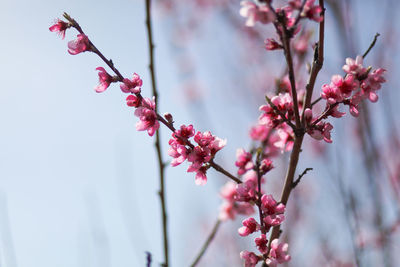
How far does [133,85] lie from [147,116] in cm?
13

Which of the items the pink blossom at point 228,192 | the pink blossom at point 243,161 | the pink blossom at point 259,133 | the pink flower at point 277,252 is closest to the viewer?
the pink flower at point 277,252

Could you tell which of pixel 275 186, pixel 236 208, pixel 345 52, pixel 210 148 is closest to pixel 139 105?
pixel 210 148

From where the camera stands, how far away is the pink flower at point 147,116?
141 centimetres

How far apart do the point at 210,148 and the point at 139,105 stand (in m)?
0.33

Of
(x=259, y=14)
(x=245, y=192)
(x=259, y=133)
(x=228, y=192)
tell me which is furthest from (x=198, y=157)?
(x=259, y=133)

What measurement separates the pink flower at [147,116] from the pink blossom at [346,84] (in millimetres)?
715

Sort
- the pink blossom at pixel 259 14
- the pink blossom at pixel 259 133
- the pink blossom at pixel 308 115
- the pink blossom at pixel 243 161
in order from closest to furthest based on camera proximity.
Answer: the pink blossom at pixel 259 14
the pink blossom at pixel 308 115
the pink blossom at pixel 243 161
the pink blossom at pixel 259 133

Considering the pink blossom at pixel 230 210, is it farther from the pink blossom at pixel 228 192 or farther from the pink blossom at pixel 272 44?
the pink blossom at pixel 272 44

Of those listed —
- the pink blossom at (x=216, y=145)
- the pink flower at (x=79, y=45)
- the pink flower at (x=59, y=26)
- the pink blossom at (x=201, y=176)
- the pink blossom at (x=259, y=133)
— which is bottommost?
the pink blossom at (x=201, y=176)

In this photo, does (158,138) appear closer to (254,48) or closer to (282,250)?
(282,250)

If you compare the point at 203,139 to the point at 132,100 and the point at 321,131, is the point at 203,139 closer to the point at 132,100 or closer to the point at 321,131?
the point at 132,100

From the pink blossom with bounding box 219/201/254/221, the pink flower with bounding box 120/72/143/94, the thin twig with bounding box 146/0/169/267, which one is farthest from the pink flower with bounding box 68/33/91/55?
the pink blossom with bounding box 219/201/254/221

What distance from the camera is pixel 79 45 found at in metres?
1.38

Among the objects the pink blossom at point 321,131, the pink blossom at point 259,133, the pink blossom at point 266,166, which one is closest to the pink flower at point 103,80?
the pink blossom at point 266,166
